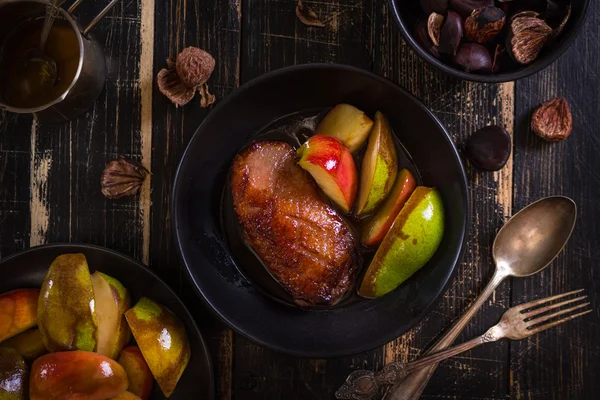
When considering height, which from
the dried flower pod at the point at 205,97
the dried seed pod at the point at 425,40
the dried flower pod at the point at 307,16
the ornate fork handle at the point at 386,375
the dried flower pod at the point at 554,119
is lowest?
the ornate fork handle at the point at 386,375

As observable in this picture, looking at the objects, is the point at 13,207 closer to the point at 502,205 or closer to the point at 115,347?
the point at 115,347

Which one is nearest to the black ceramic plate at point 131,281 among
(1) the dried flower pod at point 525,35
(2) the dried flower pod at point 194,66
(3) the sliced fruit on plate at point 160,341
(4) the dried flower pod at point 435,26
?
(3) the sliced fruit on plate at point 160,341

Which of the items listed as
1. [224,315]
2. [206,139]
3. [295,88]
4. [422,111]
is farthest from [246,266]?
[422,111]

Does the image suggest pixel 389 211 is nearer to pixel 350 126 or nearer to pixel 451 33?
pixel 350 126

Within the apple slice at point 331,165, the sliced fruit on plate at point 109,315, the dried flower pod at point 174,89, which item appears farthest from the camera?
the dried flower pod at point 174,89

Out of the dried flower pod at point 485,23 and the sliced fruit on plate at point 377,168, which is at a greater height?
the dried flower pod at point 485,23

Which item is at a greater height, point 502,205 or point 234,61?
point 234,61

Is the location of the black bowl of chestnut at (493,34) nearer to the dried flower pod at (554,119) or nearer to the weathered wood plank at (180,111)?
the dried flower pod at (554,119)
